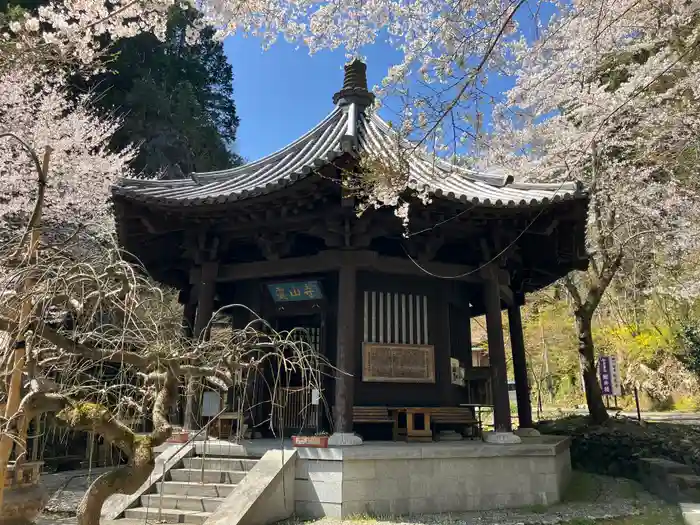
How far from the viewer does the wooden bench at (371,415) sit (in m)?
7.80

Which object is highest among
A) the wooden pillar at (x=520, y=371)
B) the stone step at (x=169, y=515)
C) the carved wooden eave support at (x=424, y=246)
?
the carved wooden eave support at (x=424, y=246)

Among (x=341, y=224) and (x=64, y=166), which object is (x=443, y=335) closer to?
(x=341, y=224)

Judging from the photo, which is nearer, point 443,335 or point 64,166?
point 443,335

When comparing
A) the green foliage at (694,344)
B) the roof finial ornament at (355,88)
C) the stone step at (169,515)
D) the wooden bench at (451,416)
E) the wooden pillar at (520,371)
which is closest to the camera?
the stone step at (169,515)

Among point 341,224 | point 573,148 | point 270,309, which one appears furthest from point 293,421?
point 573,148

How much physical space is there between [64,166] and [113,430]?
1415 centimetres

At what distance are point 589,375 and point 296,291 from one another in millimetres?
8463

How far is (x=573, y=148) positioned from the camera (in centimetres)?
1302

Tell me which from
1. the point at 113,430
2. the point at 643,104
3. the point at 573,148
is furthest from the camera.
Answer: the point at 573,148

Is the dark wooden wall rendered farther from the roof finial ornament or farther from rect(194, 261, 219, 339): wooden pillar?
the roof finial ornament

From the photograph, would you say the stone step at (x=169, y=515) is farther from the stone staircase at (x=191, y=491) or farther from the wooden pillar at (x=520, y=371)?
the wooden pillar at (x=520, y=371)

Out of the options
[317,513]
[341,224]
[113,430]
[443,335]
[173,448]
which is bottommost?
[317,513]

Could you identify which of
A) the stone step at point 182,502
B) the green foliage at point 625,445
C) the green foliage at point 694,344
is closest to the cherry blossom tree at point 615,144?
the green foliage at point 625,445

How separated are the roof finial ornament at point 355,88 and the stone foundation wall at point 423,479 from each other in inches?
283
